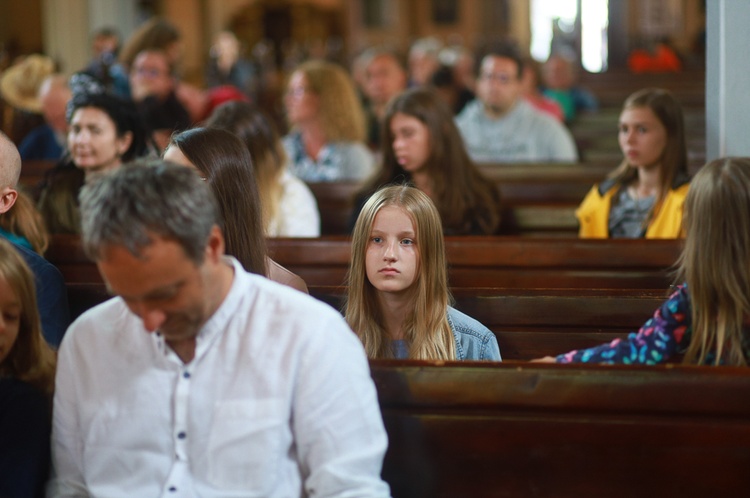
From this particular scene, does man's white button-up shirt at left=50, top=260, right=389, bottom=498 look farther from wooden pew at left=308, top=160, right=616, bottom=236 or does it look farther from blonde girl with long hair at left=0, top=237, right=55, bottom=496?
wooden pew at left=308, top=160, right=616, bottom=236

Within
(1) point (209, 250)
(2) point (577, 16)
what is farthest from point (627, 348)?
(2) point (577, 16)

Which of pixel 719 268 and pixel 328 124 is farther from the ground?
pixel 328 124

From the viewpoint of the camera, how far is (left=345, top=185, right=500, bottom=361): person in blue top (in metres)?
2.66

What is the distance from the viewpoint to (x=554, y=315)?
9.30ft

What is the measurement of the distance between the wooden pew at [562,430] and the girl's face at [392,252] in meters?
0.60

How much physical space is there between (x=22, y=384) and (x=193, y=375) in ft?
1.47

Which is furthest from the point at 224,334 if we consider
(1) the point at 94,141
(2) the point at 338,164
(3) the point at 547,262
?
(2) the point at 338,164

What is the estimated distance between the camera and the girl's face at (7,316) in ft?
Result: 6.94

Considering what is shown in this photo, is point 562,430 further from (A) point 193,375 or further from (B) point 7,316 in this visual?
(B) point 7,316

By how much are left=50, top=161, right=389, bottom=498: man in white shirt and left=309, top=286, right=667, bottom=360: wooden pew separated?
3.45 ft

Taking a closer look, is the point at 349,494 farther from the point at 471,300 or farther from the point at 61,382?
the point at 471,300

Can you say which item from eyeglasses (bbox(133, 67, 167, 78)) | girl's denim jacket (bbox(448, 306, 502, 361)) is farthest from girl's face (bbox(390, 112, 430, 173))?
eyeglasses (bbox(133, 67, 167, 78))

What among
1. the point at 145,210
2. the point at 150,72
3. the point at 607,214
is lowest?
the point at 607,214

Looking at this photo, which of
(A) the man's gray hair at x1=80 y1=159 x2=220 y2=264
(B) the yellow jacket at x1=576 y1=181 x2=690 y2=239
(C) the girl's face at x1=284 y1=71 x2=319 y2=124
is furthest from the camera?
(C) the girl's face at x1=284 y1=71 x2=319 y2=124
